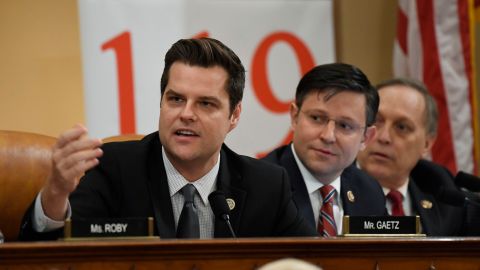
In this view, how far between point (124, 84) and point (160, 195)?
184 centimetres

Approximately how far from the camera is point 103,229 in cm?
246

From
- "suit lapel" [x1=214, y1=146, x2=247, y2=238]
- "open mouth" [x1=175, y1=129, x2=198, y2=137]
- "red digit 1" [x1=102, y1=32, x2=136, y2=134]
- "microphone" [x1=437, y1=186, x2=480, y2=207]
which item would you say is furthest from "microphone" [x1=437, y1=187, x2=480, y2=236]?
"red digit 1" [x1=102, y1=32, x2=136, y2=134]

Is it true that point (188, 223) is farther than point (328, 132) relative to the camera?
No

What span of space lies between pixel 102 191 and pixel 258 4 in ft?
8.23

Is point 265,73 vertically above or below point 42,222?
above

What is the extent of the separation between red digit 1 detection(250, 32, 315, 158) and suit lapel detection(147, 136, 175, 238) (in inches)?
79.9

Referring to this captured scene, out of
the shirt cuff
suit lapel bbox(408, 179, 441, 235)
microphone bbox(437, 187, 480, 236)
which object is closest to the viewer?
the shirt cuff

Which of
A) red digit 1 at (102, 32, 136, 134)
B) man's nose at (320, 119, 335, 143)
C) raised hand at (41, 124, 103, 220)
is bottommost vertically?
raised hand at (41, 124, 103, 220)

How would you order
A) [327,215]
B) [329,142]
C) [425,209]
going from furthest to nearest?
[425,209] → [329,142] → [327,215]

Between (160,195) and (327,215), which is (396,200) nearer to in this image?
(327,215)

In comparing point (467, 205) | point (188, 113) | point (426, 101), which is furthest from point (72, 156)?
point (426, 101)

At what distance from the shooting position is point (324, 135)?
3879mm

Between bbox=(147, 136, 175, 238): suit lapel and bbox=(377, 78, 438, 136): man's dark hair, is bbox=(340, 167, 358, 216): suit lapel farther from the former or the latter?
bbox=(147, 136, 175, 238): suit lapel

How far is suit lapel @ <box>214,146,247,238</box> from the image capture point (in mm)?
2988
